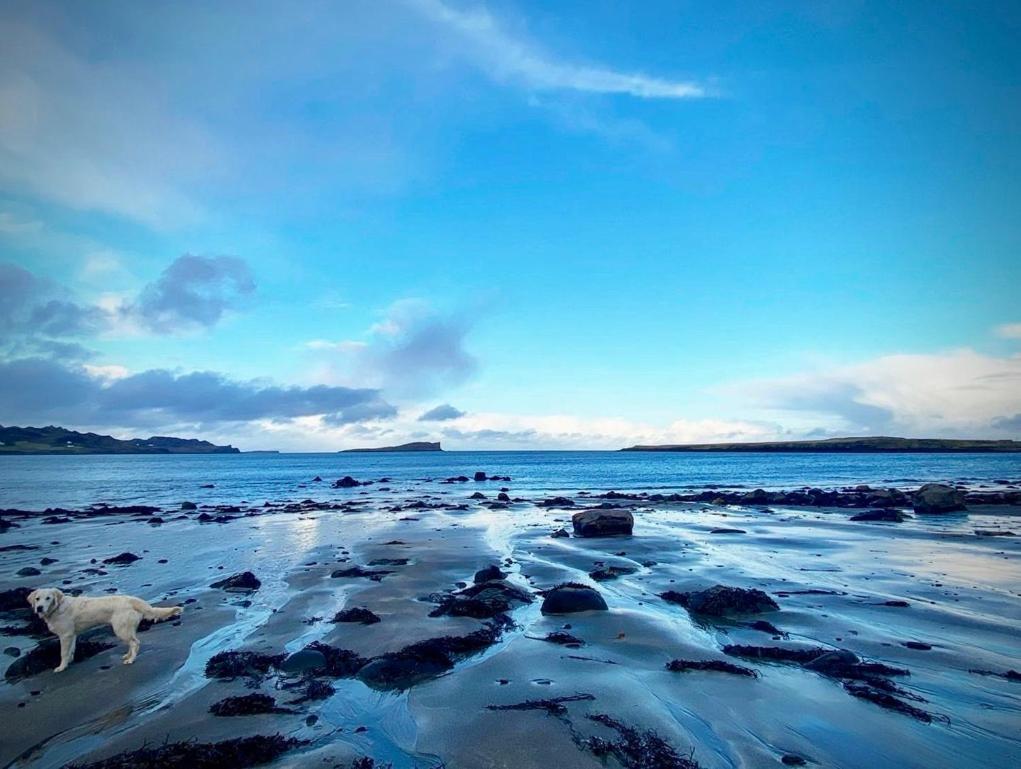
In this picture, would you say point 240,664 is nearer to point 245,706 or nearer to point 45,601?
point 245,706

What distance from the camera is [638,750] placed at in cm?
741

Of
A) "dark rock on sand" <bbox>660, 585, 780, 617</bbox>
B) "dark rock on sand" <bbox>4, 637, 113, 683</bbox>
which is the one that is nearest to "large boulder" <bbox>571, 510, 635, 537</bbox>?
"dark rock on sand" <bbox>660, 585, 780, 617</bbox>

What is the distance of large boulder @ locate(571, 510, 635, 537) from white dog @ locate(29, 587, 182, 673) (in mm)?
20538

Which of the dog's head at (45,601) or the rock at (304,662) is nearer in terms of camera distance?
the dog's head at (45,601)

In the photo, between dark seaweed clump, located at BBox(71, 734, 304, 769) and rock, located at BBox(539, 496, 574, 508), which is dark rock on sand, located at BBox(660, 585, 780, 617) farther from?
rock, located at BBox(539, 496, 574, 508)

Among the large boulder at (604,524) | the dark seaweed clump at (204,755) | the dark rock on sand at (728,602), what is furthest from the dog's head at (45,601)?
the large boulder at (604,524)

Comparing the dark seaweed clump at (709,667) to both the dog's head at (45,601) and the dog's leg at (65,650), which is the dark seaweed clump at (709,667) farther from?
the dog's head at (45,601)

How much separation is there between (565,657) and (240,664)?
6.17 meters

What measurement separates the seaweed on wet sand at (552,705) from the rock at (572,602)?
16.8ft

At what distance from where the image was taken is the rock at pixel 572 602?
46.8 feet

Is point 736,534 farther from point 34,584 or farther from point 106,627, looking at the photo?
point 34,584

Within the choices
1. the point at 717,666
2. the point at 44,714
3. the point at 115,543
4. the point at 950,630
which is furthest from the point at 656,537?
the point at 115,543

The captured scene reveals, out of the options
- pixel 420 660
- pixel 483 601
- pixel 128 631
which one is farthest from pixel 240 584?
pixel 420 660

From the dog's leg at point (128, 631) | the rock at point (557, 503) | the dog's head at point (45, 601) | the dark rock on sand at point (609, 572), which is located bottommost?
the rock at point (557, 503)
